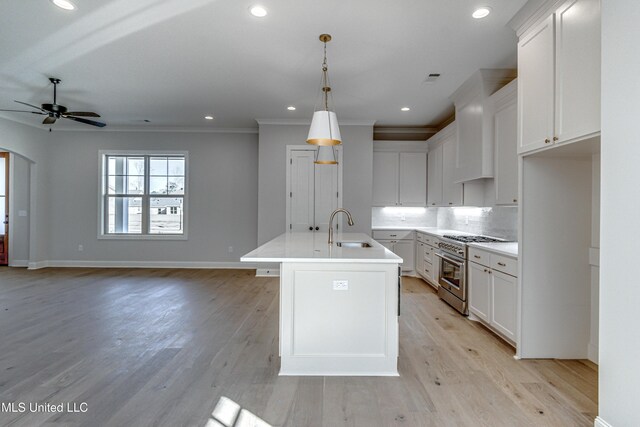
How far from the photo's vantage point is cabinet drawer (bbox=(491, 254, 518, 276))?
9.44 ft

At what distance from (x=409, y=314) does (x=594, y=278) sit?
1836 mm

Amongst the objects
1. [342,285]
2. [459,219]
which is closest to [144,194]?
[342,285]

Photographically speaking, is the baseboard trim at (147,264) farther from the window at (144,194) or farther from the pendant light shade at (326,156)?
the pendant light shade at (326,156)

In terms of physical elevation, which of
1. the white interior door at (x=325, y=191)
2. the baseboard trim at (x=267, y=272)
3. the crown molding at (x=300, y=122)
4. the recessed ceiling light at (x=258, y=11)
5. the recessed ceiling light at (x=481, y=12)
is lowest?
the baseboard trim at (x=267, y=272)

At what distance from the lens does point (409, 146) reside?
629 cm

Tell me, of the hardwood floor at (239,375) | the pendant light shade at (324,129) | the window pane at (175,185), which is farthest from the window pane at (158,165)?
the pendant light shade at (324,129)

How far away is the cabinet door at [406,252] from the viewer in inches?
235

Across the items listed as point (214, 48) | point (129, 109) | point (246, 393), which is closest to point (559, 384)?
point (246, 393)

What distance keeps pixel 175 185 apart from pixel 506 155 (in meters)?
5.90

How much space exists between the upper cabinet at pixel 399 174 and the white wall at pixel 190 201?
7.96 feet

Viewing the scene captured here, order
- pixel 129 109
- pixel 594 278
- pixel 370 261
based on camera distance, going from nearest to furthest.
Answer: pixel 370 261 → pixel 594 278 → pixel 129 109

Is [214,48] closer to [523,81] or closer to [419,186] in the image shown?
[523,81]

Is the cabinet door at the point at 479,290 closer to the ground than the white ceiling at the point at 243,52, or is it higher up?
closer to the ground

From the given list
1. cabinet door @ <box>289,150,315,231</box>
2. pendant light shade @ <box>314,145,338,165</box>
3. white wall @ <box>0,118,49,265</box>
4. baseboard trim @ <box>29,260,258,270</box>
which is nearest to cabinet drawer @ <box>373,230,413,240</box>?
cabinet door @ <box>289,150,315,231</box>
